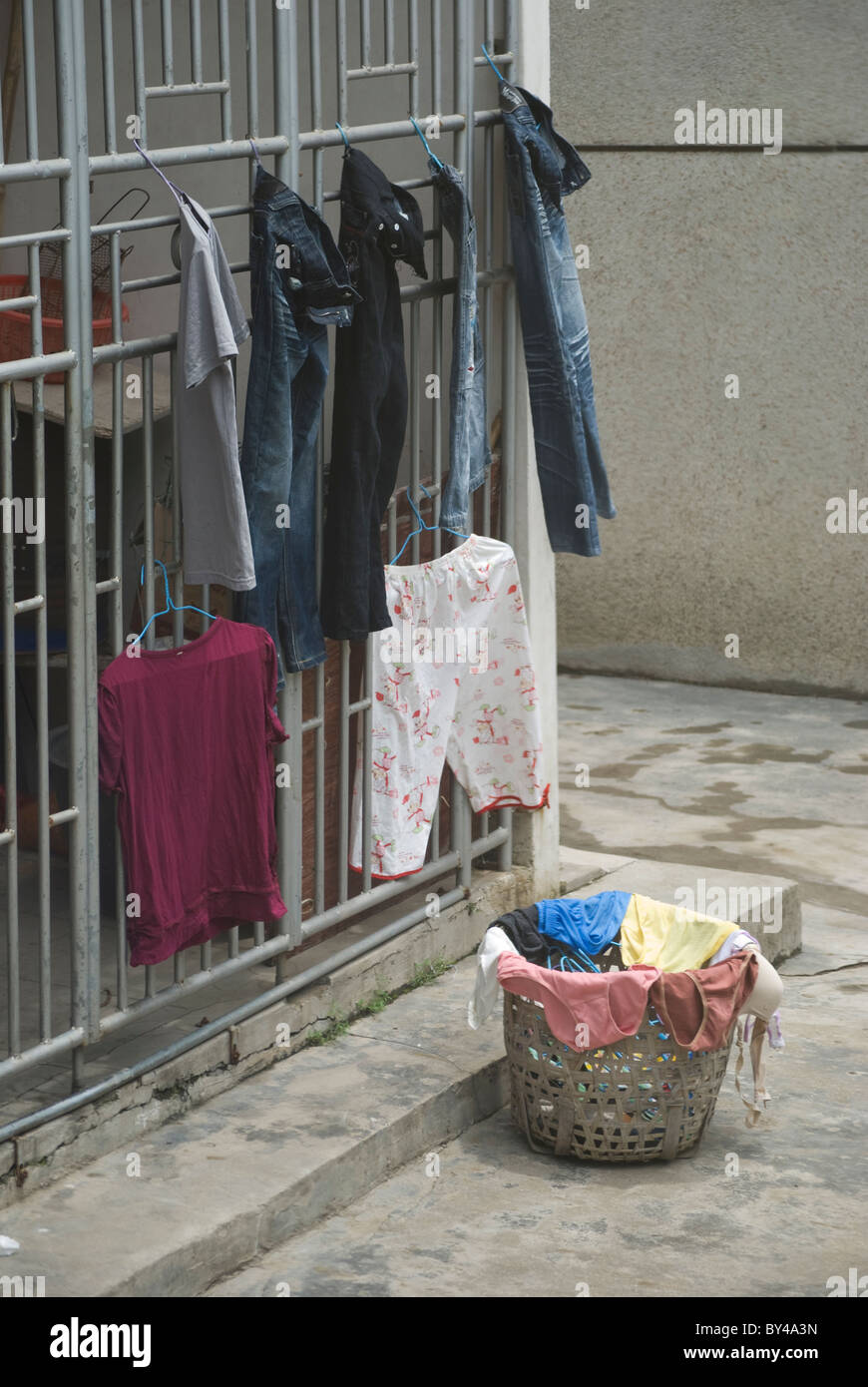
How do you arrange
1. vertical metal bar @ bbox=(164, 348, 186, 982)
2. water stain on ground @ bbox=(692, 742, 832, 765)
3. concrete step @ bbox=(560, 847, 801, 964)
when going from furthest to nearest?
water stain on ground @ bbox=(692, 742, 832, 765) → concrete step @ bbox=(560, 847, 801, 964) → vertical metal bar @ bbox=(164, 348, 186, 982)

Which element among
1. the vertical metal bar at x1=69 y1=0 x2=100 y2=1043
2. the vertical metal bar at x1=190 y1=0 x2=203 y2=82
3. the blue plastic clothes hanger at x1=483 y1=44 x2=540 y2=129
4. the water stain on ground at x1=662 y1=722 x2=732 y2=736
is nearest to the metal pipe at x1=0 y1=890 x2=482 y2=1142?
the vertical metal bar at x1=69 y1=0 x2=100 y2=1043

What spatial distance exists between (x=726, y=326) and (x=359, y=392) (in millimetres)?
6517

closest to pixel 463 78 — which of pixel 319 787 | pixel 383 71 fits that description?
pixel 383 71

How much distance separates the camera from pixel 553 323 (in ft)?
20.0

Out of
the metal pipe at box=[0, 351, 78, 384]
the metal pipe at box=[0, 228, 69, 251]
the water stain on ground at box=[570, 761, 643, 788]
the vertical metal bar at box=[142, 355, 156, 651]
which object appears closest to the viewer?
the metal pipe at box=[0, 228, 69, 251]

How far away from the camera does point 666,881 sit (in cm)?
701

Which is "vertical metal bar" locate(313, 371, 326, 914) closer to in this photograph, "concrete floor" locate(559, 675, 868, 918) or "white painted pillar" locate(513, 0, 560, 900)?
"white painted pillar" locate(513, 0, 560, 900)

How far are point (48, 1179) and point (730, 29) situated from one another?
868 centimetres

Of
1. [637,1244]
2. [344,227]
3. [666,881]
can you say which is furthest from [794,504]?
[637,1244]

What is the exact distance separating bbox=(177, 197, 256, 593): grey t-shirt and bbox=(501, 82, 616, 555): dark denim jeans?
5.50ft

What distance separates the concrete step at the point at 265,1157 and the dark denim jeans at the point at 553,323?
1.73 metres

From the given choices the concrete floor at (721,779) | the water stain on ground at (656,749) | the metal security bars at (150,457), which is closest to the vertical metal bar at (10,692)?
the metal security bars at (150,457)

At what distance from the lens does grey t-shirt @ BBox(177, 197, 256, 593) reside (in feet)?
14.6
